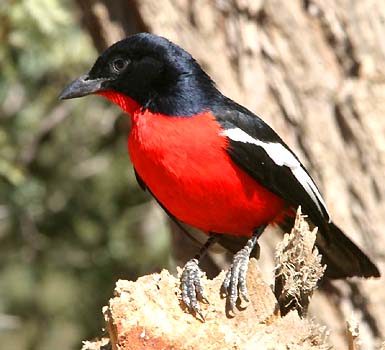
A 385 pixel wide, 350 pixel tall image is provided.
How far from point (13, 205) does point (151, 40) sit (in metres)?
1.92

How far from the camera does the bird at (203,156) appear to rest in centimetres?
405

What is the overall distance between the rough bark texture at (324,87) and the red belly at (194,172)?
1.05 metres

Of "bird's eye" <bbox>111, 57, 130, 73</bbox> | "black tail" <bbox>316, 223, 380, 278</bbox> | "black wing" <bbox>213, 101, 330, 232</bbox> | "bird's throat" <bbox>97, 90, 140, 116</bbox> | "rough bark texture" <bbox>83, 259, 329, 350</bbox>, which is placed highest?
"bird's eye" <bbox>111, 57, 130, 73</bbox>

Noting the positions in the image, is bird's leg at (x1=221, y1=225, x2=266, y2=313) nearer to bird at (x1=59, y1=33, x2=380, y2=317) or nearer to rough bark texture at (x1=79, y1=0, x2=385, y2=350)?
bird at (x1=59, y1=33, x2=380, y2=317)

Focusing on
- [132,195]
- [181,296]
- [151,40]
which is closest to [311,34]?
[151,40]

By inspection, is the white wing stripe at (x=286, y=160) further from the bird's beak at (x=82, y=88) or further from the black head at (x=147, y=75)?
the bird's beak at (x=82, y=88)

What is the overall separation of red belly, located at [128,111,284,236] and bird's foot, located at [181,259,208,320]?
1.26ft

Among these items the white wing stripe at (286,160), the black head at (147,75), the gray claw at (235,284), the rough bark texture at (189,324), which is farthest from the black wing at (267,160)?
the rough bark texture at (189,324)

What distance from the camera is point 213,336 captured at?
3.34 meters

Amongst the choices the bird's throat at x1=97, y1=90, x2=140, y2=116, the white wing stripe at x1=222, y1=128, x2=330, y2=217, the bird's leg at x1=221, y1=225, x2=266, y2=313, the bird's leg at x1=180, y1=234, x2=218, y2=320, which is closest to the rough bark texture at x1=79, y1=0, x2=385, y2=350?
the white wing stripe at x1=222, y1=128, x2=330, y2=217

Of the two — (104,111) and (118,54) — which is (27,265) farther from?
(118,54)

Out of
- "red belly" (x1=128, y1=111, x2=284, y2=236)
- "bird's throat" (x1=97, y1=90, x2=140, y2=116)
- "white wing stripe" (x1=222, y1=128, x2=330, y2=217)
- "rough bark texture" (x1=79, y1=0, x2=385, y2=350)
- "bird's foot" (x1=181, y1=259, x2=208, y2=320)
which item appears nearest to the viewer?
"bird's foot" (x1=181, y1=259, x2=208, y2=320)

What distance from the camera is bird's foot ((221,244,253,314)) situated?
350 centimetres

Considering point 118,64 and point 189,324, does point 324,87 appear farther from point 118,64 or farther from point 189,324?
point 189,324
